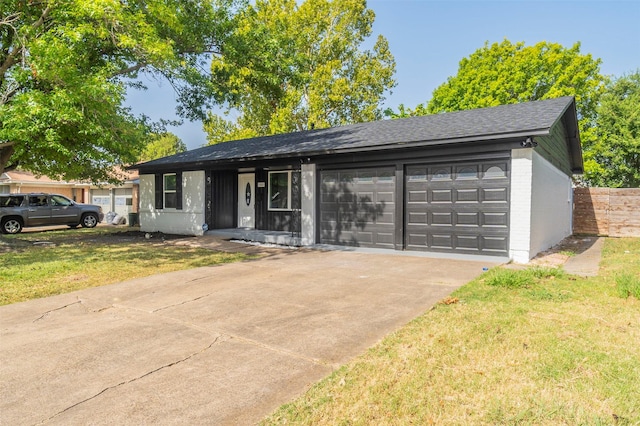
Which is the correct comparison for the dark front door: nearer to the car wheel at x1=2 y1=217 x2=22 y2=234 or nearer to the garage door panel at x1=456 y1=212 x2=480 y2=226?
the garage door panel at x1=456 y1=212 x2=480 y2=226

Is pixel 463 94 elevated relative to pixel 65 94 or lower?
elevated

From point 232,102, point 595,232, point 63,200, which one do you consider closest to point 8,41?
point 232,102

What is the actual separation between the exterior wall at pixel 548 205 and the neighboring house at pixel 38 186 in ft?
91.0

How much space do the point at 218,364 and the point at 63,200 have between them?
59.8 ft

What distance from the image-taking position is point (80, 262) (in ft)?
27.7

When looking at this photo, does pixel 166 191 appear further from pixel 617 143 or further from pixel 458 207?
pixel 617 143

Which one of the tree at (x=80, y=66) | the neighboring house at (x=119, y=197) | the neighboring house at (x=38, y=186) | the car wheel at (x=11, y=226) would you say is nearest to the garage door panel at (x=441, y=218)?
Result: the tree at (x=80, y=66)

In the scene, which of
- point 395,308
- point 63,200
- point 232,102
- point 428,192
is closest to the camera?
point 395,308

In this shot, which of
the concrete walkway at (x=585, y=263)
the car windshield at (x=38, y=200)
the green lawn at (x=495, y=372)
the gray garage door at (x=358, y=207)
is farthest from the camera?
the car windshield at (x=38, y=200)

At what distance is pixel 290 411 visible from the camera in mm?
2539

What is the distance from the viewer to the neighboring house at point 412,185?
334 inches

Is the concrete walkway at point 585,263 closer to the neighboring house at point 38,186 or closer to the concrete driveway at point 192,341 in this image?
the concrete driveway at point 192,341

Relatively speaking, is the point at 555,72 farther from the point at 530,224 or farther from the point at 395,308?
the point at 395,308

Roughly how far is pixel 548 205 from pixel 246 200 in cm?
1013
